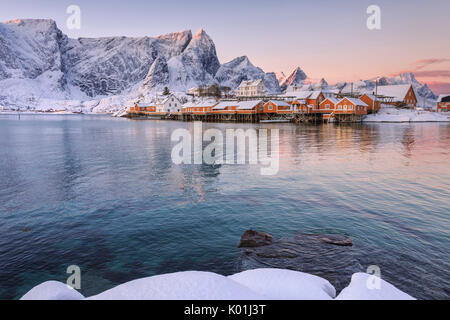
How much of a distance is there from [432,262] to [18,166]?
26117 millimetres

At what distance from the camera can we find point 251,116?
290 feet

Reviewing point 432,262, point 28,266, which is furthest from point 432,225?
point 28,266

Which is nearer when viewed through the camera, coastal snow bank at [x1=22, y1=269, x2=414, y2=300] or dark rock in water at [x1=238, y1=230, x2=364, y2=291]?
coastal snow bank at [x1=22, y1=269, x2=414, y2=300]

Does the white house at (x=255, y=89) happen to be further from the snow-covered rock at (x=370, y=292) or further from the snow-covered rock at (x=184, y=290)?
the snow-covered rock at (x=184, y=290)

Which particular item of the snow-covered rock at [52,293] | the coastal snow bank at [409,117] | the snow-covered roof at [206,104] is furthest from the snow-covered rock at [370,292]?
the snow-covered roof at [206,104]

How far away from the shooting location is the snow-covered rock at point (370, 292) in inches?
140

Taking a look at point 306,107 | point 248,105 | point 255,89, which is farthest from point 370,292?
point 255,89

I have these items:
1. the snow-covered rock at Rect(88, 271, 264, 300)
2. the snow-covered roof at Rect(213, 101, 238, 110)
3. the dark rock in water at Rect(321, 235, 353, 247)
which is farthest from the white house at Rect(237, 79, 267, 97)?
the snow-covered rock at Rect(88, 271, 264, 300)

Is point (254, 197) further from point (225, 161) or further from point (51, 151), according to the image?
point (51, 151)

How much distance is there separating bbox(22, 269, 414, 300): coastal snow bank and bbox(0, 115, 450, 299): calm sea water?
3.61 meters

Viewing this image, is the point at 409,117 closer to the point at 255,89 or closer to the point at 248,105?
the point at 248,105

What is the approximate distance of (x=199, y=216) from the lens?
12031 mm

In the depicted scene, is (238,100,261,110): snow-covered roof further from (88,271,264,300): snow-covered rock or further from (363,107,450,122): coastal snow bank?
(88,271,264,300): snow-covered rock

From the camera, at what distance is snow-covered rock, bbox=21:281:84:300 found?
137 inches
